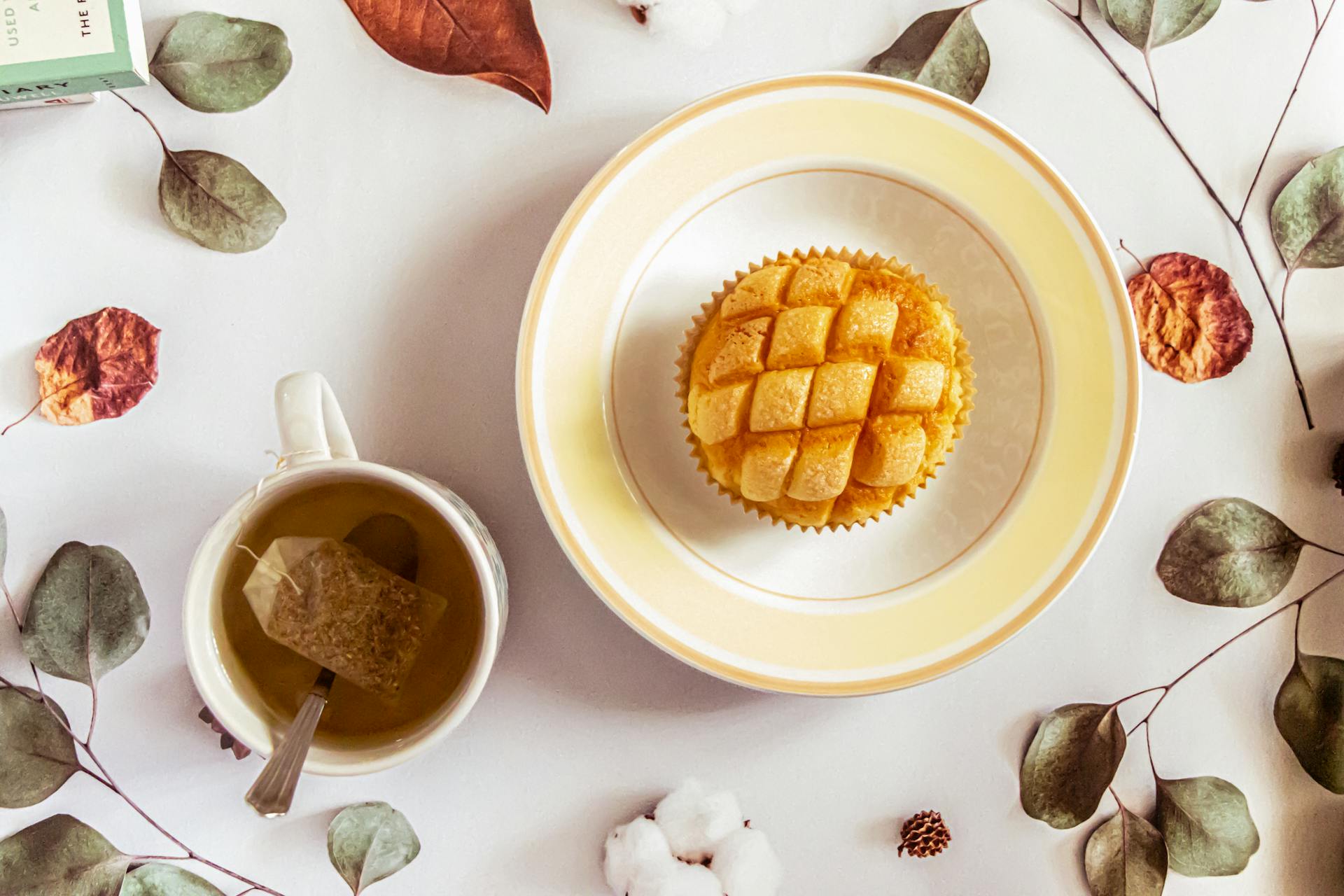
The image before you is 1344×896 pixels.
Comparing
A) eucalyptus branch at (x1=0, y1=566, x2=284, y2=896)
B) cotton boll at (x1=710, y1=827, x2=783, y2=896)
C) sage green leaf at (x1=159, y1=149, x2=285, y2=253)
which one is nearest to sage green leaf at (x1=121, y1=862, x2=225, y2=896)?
eucalyptus branch at (x1=0, y1=566, x2=284, y2=896)

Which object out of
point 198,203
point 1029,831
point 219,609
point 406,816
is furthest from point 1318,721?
point 198,203

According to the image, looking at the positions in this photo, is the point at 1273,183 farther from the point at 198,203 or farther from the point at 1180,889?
the point at 198,203

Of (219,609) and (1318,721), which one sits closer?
(219,609)

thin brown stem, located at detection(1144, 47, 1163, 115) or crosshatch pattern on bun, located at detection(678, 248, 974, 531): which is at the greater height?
thin brown stem, located at detection(1144, 47, 1163, 115)

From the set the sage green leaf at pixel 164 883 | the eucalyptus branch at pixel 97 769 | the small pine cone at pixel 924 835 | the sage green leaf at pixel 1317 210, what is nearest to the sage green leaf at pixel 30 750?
the eucalyptus branch at pixel 97 769

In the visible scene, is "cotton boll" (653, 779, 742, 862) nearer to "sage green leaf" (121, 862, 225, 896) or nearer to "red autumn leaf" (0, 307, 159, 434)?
"sage green leaf" (121, 862, 225, 896)

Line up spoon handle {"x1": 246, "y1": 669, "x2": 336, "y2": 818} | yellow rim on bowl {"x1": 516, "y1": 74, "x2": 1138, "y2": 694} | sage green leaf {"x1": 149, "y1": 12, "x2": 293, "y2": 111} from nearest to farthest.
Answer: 1. spoon handle {"x1": 246, "y1": 669, "x2": 336, "y2": 818}
2. yellow rim on bowl {"x1": 516, "y1": 74, "x2": 1138, "y2": 694}
3. sage green leaf {"x1": 149, "y1": 12, "x2": 293, "y2": 111}

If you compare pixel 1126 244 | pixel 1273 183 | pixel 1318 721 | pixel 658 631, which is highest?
pixel 1273 183
